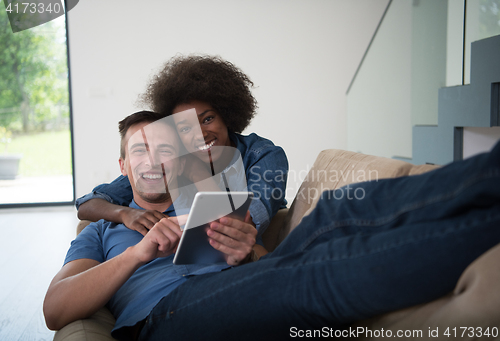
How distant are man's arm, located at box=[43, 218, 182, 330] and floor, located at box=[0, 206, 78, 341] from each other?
1.01 m

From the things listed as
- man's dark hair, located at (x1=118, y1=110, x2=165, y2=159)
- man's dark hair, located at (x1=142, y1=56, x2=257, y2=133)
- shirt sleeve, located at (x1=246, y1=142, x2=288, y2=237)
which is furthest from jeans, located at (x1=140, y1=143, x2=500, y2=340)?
man's dark hair, located at (x1=142, y1=56, x2=257, y2=133)

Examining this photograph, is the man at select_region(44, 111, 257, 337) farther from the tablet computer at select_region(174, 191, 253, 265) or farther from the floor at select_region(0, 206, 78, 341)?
the floor at select_region(0, 206, 78, 341)

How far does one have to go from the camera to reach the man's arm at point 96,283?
0.96m

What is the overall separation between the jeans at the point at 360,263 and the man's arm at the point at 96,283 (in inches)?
5.3

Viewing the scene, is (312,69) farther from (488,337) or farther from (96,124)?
(488,337)

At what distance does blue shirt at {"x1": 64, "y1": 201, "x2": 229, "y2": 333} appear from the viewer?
41.2 inches

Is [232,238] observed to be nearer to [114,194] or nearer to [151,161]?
[151,161]

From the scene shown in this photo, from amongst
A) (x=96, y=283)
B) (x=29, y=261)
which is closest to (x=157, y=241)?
(x=96, y=283)

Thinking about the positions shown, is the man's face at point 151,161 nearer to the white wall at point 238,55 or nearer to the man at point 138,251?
the man at point 138,251

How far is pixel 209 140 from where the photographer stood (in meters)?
1.75

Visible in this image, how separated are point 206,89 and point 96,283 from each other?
3.81 feet

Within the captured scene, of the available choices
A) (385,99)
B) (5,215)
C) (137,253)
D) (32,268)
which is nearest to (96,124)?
(5,215)

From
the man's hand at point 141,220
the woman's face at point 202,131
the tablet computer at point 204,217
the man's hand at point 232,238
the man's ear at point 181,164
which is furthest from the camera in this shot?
the woman's face at point 202,131

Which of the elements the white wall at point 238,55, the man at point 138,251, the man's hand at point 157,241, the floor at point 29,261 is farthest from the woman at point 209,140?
the white wall at point 238,55
